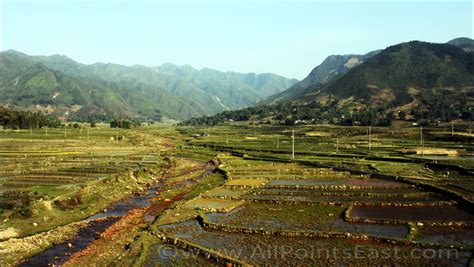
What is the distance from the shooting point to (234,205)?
47094mm

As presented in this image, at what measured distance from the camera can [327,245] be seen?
3284 cm

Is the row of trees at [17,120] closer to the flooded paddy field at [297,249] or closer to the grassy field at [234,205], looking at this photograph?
the grassy field at [234,205]

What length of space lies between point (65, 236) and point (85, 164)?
149 feet

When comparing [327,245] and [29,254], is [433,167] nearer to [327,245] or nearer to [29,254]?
[327,245]

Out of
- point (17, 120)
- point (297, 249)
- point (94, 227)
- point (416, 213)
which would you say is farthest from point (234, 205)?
point (17, 120)

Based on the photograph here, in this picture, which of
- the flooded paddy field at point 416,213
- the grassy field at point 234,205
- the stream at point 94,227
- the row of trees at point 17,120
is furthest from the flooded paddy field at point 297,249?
the row of trees at point 17,120

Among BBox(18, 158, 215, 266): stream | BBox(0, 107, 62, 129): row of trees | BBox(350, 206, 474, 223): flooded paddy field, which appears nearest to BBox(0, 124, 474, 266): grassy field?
BBox(350, 206, 474, 223): flooded paddy field

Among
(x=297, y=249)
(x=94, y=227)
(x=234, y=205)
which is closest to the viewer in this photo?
(x=297, y=249)

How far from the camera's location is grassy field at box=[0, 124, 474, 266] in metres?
33.5

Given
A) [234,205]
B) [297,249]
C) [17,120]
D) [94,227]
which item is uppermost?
[17,120]

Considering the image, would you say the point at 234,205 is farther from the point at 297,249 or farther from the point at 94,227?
the point at 297,249

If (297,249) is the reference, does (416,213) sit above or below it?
above

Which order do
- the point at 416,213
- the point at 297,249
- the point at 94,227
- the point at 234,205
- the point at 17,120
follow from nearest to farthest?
the point at 297,249
the point at 94,227
the point at 416,213
the point at 234,205
the point at 17,120

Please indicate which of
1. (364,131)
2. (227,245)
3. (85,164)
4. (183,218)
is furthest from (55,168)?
(364,131)
